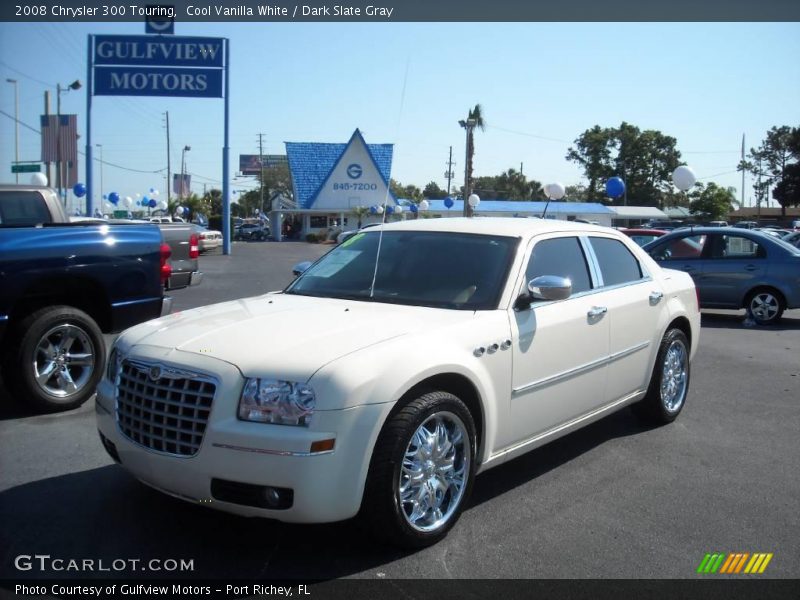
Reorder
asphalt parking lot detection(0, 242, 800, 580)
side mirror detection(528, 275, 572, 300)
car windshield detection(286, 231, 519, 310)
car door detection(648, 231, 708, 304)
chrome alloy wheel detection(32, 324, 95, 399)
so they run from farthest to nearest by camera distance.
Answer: car door detection(648, 231, 708, 304) < chrome alloy wheel detection(32, 324, 95, 399) < car windshield detection(286, 231, 519, 310) < side mirror detection(528, 275, 572, 300) < asphalt parking lot detection(0, 242, 800, 580)

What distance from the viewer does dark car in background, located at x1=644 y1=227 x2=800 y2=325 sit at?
38.4 feet

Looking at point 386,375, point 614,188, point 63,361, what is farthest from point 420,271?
point 614,188

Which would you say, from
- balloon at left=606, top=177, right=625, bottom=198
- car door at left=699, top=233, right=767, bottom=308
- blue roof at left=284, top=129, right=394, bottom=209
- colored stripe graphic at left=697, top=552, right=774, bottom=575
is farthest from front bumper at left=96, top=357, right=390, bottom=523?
blue roof at left=284, top=129, right=394, bottom=209

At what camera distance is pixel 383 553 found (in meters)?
3.60

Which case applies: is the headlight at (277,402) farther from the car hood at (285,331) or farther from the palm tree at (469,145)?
the palm tree at (469,145)

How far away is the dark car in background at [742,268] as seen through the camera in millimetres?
11703

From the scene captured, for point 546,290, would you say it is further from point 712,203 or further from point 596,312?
point 712,203

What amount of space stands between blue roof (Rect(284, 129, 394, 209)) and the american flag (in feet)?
71.1

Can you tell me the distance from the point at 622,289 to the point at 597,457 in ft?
4.00

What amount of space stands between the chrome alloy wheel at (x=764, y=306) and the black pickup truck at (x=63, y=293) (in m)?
9.30

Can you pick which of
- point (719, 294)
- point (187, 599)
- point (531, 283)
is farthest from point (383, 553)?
point (719, 294)

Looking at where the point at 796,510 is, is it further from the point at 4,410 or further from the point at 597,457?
the point at 4,410

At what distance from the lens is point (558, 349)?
4.52m

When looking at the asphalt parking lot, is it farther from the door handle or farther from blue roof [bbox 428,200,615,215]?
blue roof [bbox 428,200,615,215]
